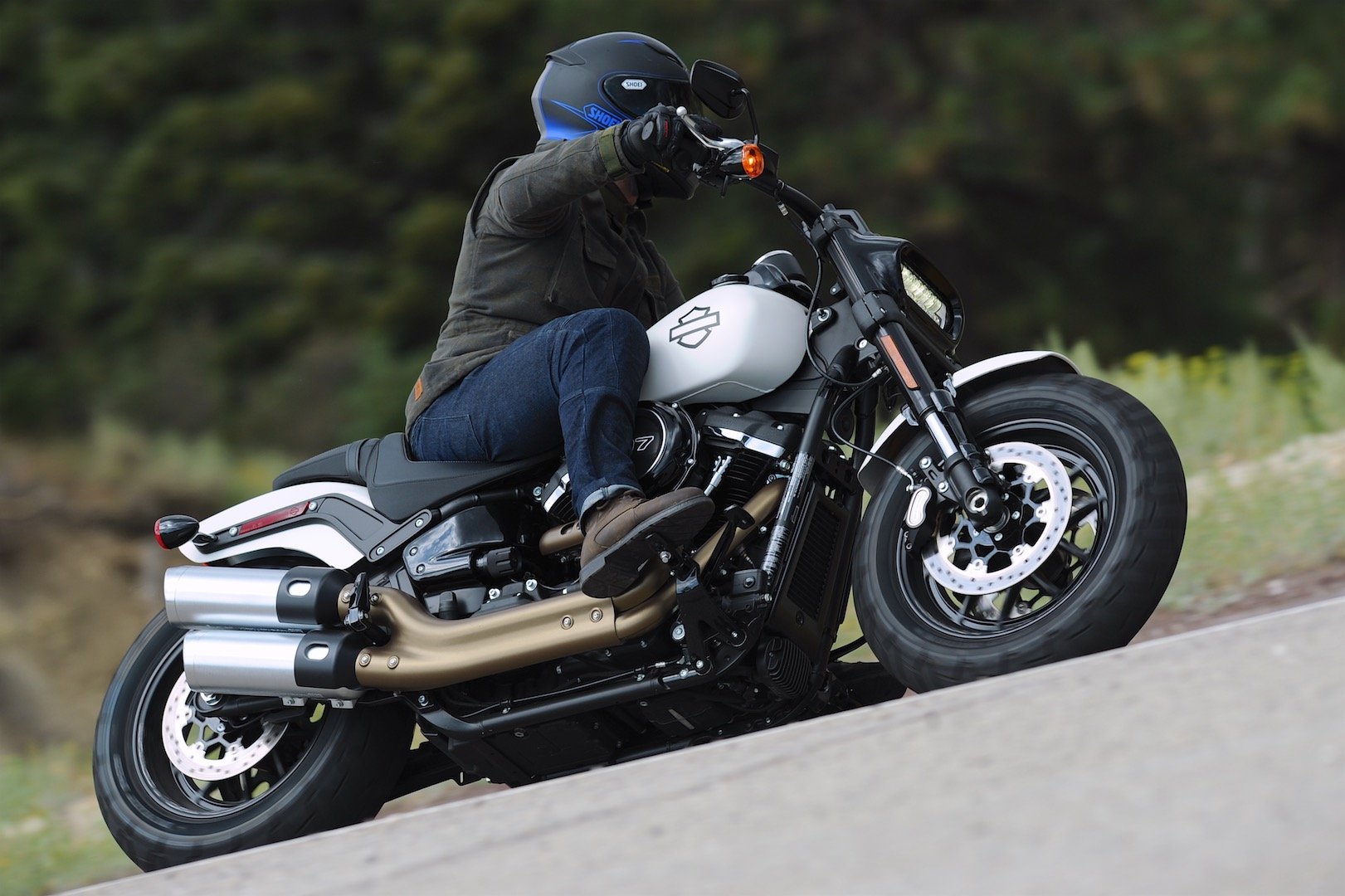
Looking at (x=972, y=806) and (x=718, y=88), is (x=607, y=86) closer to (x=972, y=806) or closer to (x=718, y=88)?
(x=718, y=88)

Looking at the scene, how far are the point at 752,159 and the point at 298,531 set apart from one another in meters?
1.50

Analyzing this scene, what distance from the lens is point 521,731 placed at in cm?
346

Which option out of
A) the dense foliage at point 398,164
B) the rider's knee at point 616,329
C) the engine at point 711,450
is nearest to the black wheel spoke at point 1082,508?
the engine at point 711,450

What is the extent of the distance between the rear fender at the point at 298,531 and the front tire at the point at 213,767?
266 millimetres

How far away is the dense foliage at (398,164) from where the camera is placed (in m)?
8.77

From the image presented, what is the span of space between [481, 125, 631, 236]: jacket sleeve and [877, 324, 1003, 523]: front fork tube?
27.1 inches

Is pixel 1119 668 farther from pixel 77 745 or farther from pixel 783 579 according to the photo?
pixel 77 745

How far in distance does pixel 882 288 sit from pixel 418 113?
621 cm

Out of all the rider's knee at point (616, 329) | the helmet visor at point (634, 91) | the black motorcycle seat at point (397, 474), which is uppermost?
the helmet visor at point (634, 91)

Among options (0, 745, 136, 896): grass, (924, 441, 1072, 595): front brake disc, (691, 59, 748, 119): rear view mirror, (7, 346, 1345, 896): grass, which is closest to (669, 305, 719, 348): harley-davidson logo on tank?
(691, 59, 748, 119): rear view mirror

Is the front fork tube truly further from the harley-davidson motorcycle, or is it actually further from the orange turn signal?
the orange turn signal

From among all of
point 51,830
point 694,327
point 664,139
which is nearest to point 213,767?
point 51,830

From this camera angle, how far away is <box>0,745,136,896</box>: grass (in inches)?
165

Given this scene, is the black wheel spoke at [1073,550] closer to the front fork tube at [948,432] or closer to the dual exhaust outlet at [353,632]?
the front fork tube at [948,432]
